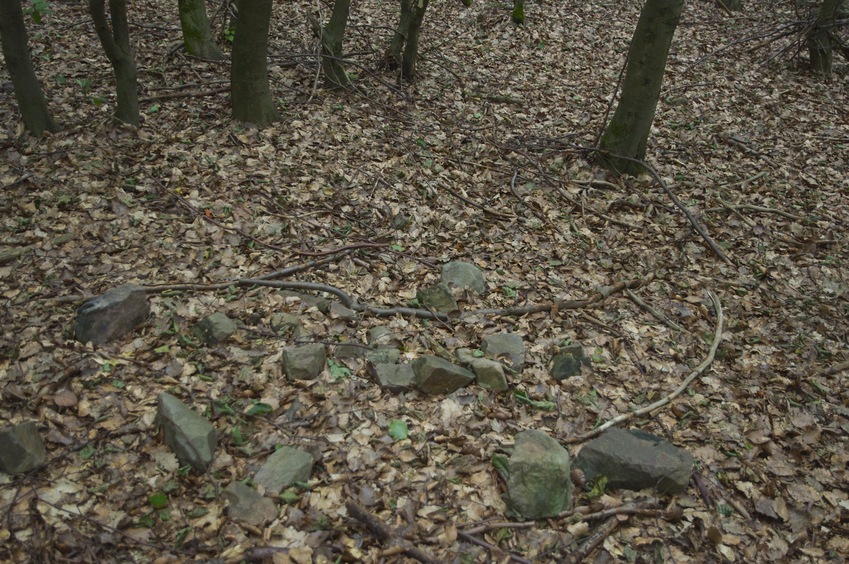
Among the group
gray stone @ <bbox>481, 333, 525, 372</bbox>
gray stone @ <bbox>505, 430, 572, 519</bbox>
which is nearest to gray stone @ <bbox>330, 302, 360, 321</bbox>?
gray stone @ <bbox>481, 333, 525, 372</bbox>

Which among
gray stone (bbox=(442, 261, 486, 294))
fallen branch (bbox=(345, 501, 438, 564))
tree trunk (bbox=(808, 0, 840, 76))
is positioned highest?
tree trunk (bbox=(808, 0, 840, 76))

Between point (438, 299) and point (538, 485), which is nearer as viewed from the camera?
point (538, 485)

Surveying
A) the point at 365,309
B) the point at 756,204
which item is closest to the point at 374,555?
the point at 365,309

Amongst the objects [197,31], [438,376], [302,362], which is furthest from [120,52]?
[438,376]

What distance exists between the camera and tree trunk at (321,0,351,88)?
8.20 m

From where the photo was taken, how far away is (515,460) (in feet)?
11.8

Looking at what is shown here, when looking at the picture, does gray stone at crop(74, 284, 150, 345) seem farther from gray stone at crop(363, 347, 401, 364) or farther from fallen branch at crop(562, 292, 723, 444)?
fallen branch at crop(562, 292, 723, 444)

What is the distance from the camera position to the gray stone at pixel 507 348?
15.2 feet

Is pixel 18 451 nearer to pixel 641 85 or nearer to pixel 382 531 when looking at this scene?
pixel 382 531

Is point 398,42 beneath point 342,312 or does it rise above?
above

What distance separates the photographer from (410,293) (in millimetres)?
5281

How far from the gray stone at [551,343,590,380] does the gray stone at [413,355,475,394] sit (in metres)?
0.75

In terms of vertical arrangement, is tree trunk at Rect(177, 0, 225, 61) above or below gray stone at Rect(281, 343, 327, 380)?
above

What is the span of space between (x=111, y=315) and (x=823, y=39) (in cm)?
1221
